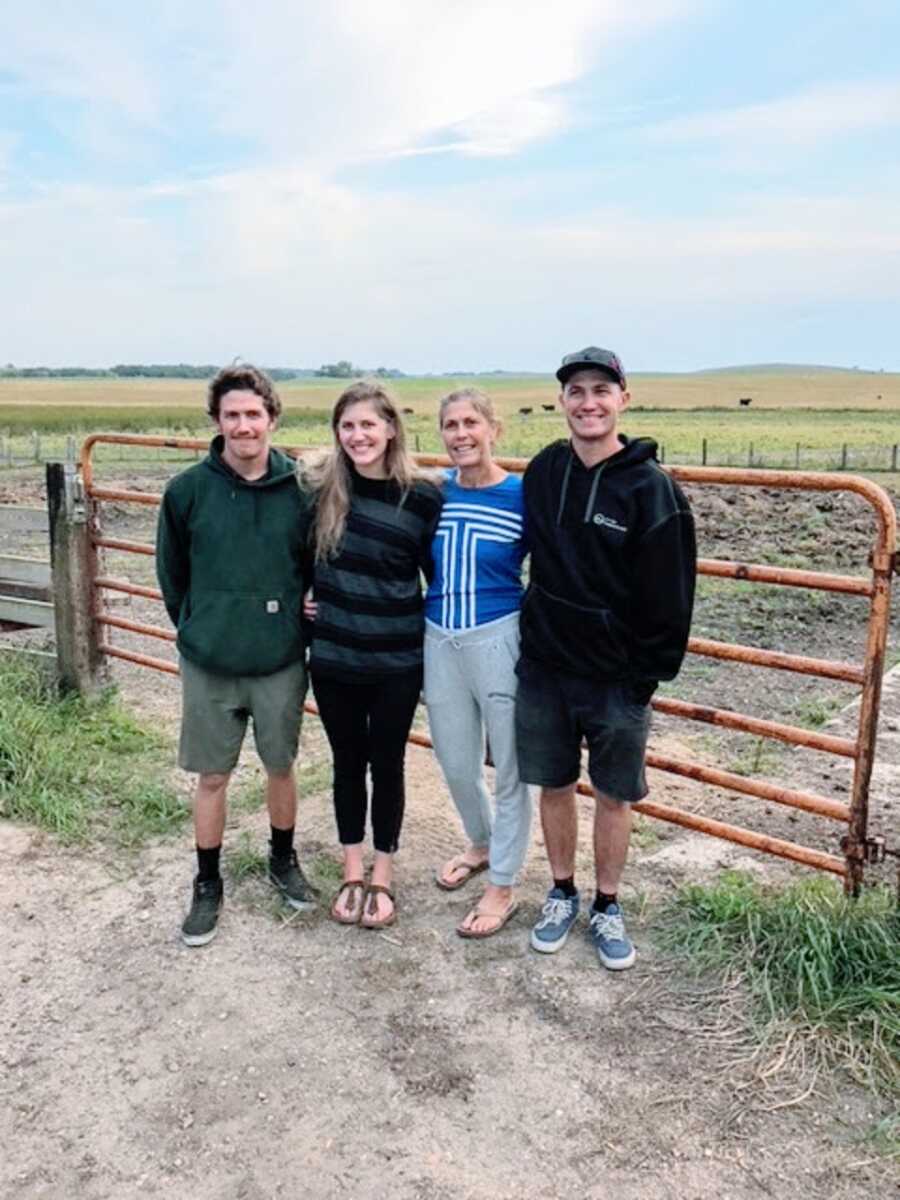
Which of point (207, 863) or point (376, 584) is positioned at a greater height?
point (376, 584)

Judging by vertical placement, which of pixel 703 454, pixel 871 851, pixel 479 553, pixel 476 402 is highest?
pixel 476 402

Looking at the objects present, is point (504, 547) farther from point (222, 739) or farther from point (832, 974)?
point (832, 974)

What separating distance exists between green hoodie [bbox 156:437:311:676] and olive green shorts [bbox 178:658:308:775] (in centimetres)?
7

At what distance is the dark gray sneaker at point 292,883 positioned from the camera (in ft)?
11.6

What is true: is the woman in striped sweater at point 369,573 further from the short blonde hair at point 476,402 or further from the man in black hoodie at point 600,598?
the man in black hoodie at point 600,598

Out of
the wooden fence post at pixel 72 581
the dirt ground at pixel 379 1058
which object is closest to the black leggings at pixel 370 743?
the dirt ground at pixel 379 1058

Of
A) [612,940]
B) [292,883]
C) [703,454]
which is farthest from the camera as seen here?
[703,454]

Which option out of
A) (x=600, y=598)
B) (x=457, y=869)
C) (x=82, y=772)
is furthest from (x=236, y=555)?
(x=82, y=772)

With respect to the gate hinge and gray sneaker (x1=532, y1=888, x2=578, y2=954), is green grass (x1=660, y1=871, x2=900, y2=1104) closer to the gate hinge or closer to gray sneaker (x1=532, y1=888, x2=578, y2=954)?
the gate hinge

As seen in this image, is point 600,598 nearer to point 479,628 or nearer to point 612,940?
point 479,628

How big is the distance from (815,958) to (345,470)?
2.00 meters

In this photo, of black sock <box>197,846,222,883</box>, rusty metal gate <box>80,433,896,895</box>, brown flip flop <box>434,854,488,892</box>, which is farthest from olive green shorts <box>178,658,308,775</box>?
rusty metal gate <box>80,433,896,895</box>

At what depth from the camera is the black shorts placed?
9.68ft

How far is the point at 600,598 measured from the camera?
2861 mm
